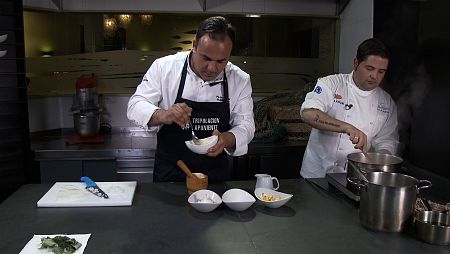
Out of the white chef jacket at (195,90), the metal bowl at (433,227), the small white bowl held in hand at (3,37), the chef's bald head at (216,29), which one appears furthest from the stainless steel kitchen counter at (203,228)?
the small white bowl held in hand at (3,37)

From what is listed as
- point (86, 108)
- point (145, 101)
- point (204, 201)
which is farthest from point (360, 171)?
point (86, 108)

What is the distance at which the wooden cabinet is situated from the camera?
295 centimetres

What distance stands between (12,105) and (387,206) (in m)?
2.71

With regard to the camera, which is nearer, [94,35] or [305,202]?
[305,202]

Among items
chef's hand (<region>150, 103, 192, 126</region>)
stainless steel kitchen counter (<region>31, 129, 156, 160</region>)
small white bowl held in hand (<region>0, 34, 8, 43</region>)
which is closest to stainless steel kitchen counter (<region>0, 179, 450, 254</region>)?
chef's hand (<region>150, 103, 192, 126</region>)

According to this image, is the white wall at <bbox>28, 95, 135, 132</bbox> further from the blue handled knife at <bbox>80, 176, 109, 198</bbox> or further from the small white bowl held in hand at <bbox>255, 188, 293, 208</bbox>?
the small white bowl held in hand at <bbox>255, 188, 293, 208</bbox>

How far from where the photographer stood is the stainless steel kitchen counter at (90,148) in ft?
10.1

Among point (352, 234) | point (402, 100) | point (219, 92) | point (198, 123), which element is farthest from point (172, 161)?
point (402, 100)

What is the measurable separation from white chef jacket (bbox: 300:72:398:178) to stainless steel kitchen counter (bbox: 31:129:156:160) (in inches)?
56.0

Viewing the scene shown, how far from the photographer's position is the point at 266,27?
3898 millimetres

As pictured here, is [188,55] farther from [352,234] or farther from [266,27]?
[266,27]

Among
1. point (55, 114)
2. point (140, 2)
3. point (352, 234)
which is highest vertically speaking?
point (140, 2)

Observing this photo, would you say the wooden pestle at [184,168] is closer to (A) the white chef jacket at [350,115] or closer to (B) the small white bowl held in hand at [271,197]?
(B) the small white bowl held in hand at [271,197]

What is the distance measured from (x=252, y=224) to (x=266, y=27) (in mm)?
2740
